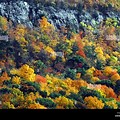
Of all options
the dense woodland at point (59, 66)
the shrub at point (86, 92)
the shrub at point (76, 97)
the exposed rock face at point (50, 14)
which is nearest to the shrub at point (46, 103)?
the dense woodland at point (59, 66)

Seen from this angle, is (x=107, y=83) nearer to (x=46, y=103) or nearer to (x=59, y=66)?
(x=59, y=66)

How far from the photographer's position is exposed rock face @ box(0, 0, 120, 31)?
16.2 ft

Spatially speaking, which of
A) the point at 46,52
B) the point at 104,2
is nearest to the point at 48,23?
the point at 46,52

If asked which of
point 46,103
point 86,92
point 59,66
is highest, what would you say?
point 59,66

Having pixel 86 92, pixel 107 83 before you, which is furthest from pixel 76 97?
pixel 107 83

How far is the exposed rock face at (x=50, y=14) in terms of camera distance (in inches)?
194

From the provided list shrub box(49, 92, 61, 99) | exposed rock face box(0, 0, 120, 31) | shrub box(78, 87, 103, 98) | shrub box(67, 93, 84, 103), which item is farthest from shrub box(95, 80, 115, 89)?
exposed rock face box(0, 0, 120, 31)

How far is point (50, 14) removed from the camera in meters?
4.98

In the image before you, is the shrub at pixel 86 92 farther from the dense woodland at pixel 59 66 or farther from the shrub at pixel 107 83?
the shrub at pixel 107 83

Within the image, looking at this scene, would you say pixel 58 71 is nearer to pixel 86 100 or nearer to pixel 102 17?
pixel 86 100

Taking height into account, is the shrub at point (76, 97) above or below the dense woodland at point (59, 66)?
below

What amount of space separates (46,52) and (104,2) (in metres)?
0.76

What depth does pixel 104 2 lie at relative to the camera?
506 centimetres

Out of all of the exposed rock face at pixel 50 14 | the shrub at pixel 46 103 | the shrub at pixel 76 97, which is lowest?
the shrub at pixel 46 103
